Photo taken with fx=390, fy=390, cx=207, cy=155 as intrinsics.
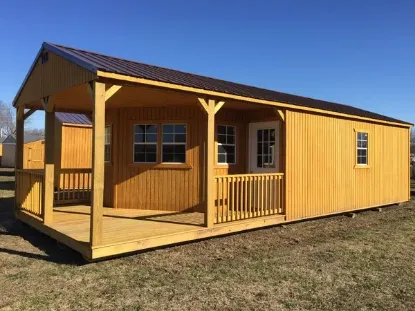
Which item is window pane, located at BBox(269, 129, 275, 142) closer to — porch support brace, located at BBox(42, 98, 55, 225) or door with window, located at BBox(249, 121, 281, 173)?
door with window, located at BBox(249, 121, 281, 173)

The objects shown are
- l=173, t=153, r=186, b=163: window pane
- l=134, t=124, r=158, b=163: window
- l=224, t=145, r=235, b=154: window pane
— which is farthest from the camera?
l=224, t=145, r=235, b=154: window pane

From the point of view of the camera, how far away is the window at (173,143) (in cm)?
944

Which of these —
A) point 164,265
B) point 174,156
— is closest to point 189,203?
point 174,156

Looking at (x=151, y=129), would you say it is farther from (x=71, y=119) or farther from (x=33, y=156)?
(x=33, y=156)

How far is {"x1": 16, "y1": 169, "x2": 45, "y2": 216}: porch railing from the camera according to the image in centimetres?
830

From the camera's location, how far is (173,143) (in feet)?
31.1

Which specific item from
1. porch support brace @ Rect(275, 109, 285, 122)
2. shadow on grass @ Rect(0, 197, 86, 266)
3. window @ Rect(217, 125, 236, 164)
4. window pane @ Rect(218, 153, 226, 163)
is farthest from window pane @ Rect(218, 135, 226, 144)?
shadow on grass @ Rect(0, 197, 86, 266)

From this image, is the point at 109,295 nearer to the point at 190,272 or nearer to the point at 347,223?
the point at 190,272

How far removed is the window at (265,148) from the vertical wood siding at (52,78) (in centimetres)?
510

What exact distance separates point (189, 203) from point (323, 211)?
3491mm

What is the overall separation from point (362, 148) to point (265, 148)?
3.35 m

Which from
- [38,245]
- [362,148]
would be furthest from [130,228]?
[362,148]

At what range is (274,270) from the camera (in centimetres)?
570

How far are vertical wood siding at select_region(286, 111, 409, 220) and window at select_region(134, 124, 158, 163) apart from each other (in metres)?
3.23
